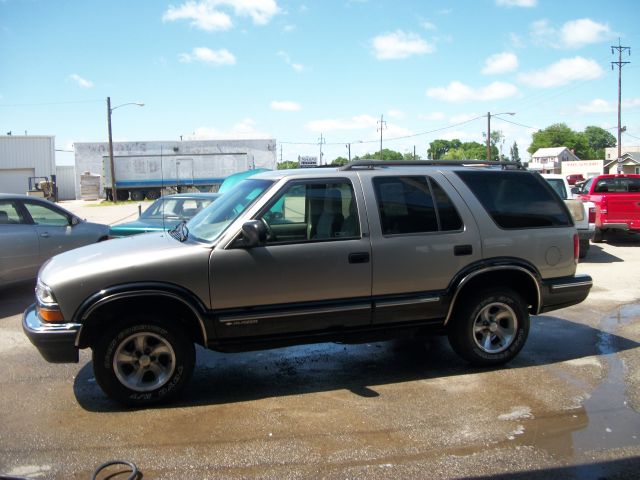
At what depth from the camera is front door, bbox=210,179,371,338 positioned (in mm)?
4383

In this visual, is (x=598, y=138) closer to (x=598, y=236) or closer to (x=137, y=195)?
(x=137, y=195)

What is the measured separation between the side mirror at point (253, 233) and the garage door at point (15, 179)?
53.7 meters

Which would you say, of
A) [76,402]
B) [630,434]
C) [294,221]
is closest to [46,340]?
[76,402]

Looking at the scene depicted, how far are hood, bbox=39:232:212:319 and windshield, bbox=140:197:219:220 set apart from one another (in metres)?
4.84

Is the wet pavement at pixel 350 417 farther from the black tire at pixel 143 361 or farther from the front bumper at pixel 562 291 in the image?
the front bumper at pixel 562 291

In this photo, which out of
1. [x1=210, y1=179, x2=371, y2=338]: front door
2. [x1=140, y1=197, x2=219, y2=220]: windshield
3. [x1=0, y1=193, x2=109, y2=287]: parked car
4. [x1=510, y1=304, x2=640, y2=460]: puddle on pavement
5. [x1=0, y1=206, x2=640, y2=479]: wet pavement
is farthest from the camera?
[x1=140, y1=197, x2=219, y2=220]: windshield

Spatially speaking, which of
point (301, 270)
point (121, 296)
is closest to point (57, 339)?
point (121, 296)

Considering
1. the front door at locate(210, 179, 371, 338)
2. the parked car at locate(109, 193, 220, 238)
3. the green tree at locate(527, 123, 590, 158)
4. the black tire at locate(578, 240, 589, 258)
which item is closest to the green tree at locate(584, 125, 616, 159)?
the green tree at locate(527, 123, 590, 158)

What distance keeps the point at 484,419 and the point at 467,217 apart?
1.75 metres

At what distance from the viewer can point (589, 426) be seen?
4.02 meters

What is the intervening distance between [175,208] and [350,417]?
617 centimetres

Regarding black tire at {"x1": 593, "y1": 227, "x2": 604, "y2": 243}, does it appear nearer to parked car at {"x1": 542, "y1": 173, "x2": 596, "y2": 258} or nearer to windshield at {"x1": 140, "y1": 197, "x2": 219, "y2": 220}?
parked car at {"x1": 542, "y1": 173, "x2": 596, "y2": 258}

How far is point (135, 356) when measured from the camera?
14.2 ft

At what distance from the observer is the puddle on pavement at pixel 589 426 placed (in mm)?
3729
